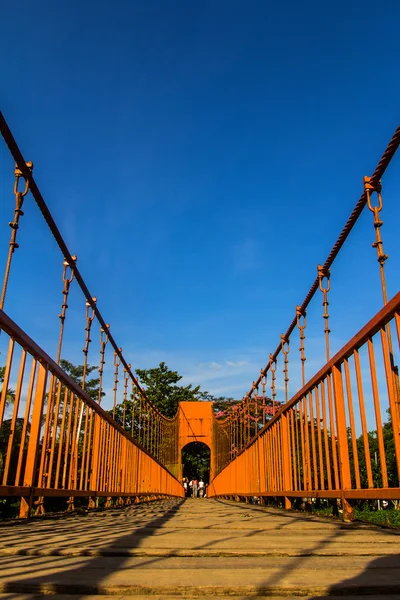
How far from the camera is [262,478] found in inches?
204

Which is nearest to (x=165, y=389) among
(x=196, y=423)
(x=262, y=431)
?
(x=196, y=423)

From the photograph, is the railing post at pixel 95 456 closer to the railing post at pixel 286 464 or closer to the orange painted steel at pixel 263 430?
the orange painted steel at pixel 263 430

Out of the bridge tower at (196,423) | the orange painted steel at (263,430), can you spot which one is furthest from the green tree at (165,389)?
the orange painted steel at (263,430)

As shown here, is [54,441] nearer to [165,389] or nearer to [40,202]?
[40,202]

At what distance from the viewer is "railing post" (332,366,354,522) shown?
96.9 inches

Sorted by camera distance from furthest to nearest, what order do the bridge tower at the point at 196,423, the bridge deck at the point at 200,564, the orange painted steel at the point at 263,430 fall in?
1. the bridge tower at the point at 196,423
2. the orange painted steel at the point at 263,430
3. the bridge deck at the point at 200,564

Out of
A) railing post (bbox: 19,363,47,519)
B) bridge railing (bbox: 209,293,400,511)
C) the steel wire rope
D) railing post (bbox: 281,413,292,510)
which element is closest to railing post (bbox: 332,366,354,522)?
bridge railing (bbox: 209,293,400,511)

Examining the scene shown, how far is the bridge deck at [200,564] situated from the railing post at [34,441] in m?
0.59

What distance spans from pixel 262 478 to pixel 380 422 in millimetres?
3515

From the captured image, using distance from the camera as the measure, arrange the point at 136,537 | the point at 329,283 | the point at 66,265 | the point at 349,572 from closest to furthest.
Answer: the point at 349,572 < the point at 136,537 < the point at 329,283 < the point at 66,265

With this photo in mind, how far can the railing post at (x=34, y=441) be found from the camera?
8.07 ft

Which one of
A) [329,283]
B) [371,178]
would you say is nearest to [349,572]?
[371,178]

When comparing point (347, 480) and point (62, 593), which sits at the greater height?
point (347, 480)

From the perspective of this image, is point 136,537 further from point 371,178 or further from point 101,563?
point 371,178
